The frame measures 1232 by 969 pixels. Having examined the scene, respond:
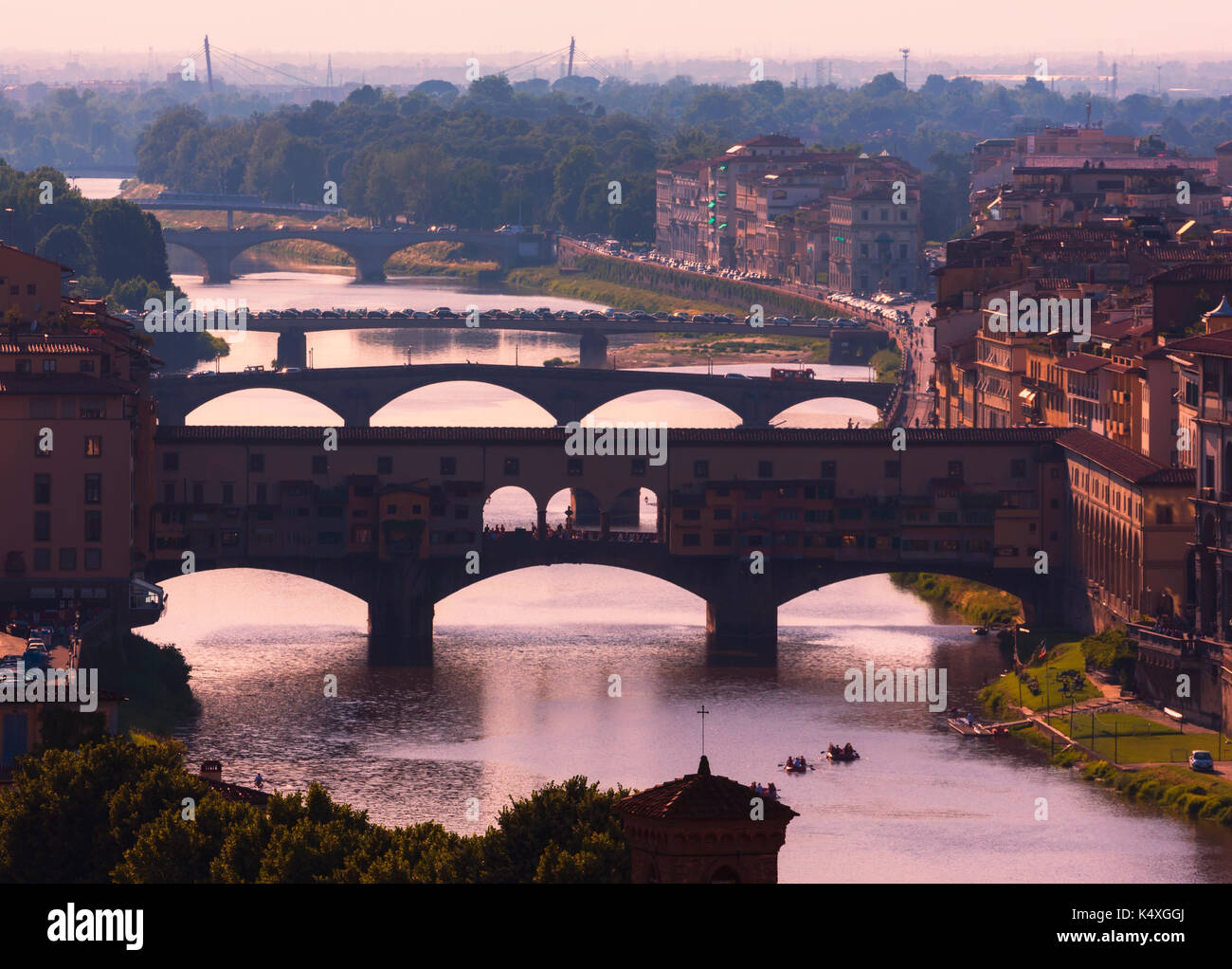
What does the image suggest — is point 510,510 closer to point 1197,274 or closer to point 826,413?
point 1197,274

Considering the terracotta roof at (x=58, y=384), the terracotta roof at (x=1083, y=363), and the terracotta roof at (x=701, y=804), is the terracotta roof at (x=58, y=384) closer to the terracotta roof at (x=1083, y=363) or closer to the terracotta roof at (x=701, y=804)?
the terracotta roof at (x=1083, y=363)

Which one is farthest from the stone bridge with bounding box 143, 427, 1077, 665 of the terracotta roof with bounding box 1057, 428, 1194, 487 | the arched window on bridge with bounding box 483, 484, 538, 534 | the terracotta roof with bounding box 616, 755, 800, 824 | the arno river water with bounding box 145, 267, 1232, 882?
the terracotta roof with bounding box 616, 755, 800, 824

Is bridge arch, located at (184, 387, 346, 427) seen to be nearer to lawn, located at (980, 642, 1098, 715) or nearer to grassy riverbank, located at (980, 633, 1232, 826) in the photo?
lawn, located at (980, 642, 1098, 715)

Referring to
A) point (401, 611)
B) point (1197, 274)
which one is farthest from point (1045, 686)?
point (1197, 274)

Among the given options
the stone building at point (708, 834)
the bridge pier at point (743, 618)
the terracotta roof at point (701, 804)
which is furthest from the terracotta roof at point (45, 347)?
the stone building at point (708, 834)
